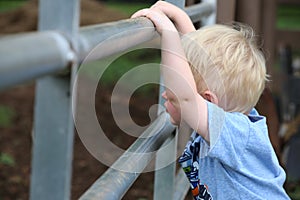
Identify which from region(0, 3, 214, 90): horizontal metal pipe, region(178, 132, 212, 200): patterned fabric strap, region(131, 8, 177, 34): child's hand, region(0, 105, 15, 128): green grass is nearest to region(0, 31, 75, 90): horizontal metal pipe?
region(0, 3, 214, 90): horizontal metal pipe

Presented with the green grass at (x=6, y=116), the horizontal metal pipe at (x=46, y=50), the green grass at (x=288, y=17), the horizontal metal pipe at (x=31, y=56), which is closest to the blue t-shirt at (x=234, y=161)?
the horizontal metal pipe at (x=46, y=50)

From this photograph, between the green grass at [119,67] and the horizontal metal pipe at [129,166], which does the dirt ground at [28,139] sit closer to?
the green grass at [119,67]

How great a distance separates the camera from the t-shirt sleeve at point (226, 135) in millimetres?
1484

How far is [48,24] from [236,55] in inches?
31.8

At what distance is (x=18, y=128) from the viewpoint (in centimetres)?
602

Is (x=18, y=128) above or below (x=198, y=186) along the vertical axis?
below

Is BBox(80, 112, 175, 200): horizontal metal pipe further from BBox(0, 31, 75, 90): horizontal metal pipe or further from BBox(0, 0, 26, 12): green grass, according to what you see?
BBox(0, 0, 26, 12): green grass

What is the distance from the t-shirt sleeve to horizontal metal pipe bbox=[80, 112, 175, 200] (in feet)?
0.48

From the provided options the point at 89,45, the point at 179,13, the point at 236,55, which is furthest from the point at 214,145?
the point at 89,45

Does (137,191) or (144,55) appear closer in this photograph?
(137,191)

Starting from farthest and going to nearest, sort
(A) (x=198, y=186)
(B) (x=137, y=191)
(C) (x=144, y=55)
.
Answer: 1. (C) (x=144, y=55)
2. (B) (x=137, y=191)
3. (A) (x=198, y=186)

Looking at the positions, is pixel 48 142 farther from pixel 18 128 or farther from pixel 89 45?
pixel 18 128

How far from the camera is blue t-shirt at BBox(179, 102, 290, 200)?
1.50m

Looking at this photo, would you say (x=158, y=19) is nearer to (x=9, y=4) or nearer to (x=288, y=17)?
(x=9, y=4)
